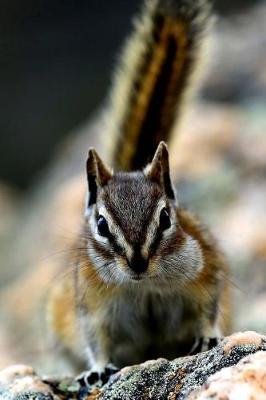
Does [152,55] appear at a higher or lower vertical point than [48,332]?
higher

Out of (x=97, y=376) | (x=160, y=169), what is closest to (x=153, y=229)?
(x=160, y=169)

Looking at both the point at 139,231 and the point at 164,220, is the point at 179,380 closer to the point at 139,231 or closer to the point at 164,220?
the point at 139,231

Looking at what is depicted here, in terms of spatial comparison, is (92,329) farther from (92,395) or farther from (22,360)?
(22,360)

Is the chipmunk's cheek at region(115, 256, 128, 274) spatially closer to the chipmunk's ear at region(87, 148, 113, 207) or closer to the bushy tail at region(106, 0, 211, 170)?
the chipmunk's ear at region(87, 148, 113, 207)

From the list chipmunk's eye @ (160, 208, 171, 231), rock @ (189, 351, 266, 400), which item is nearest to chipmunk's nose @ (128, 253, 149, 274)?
chipmunk's eye @ (160, 208, 171, 231)

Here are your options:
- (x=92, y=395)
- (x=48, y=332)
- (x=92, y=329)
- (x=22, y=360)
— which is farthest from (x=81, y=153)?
(x=92, y=395)
